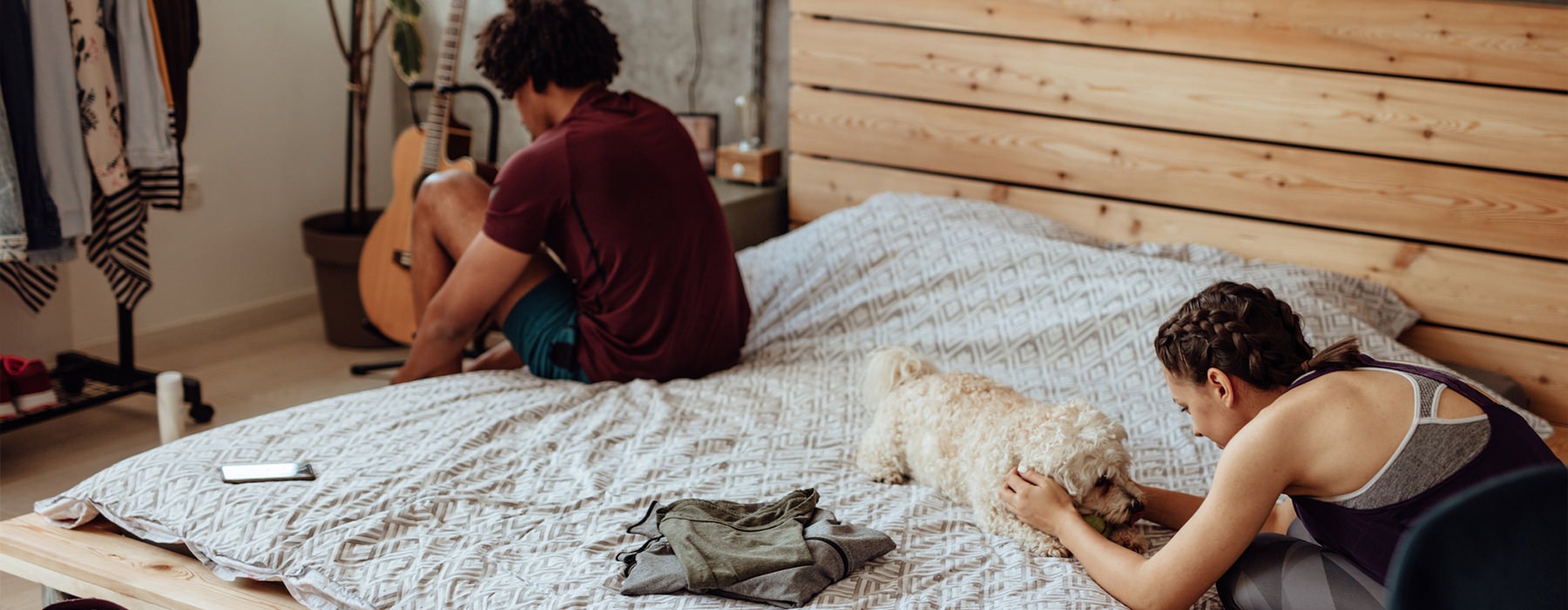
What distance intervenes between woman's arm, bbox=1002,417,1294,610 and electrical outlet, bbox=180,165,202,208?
2.84 m

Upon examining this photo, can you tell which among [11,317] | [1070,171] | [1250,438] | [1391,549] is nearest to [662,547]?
[1250,438]

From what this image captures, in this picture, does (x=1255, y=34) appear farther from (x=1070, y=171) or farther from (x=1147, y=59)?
(x=1070, y=171)

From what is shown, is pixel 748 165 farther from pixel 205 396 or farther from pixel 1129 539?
pixel 1129 539

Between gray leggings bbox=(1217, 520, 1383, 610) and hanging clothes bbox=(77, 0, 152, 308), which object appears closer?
gray leggings bbox=(1217, 520, 1383, 610)

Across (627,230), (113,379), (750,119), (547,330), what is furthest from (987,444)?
(113,379)

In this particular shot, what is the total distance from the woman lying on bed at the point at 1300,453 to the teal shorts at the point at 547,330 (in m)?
1.19

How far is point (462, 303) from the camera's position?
2.28 m

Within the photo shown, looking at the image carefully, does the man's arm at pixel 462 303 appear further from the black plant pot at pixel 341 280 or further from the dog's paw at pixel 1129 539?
the dog's paw at pixel 1129 539

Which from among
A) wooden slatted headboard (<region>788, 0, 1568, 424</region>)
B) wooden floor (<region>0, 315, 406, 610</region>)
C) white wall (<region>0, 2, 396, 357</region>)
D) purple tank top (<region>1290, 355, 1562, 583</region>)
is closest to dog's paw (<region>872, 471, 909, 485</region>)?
purple tank top (<region>1290, 355, 1562, 583</region>)

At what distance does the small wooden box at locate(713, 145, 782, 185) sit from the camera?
3.24 meters

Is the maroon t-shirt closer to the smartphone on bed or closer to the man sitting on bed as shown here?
the man sitting on bed

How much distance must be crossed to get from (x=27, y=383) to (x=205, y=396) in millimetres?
570

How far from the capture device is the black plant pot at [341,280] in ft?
10.9

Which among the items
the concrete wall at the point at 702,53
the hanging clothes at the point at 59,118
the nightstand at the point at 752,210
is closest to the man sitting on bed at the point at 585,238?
the nightstand at the point at 752,210
